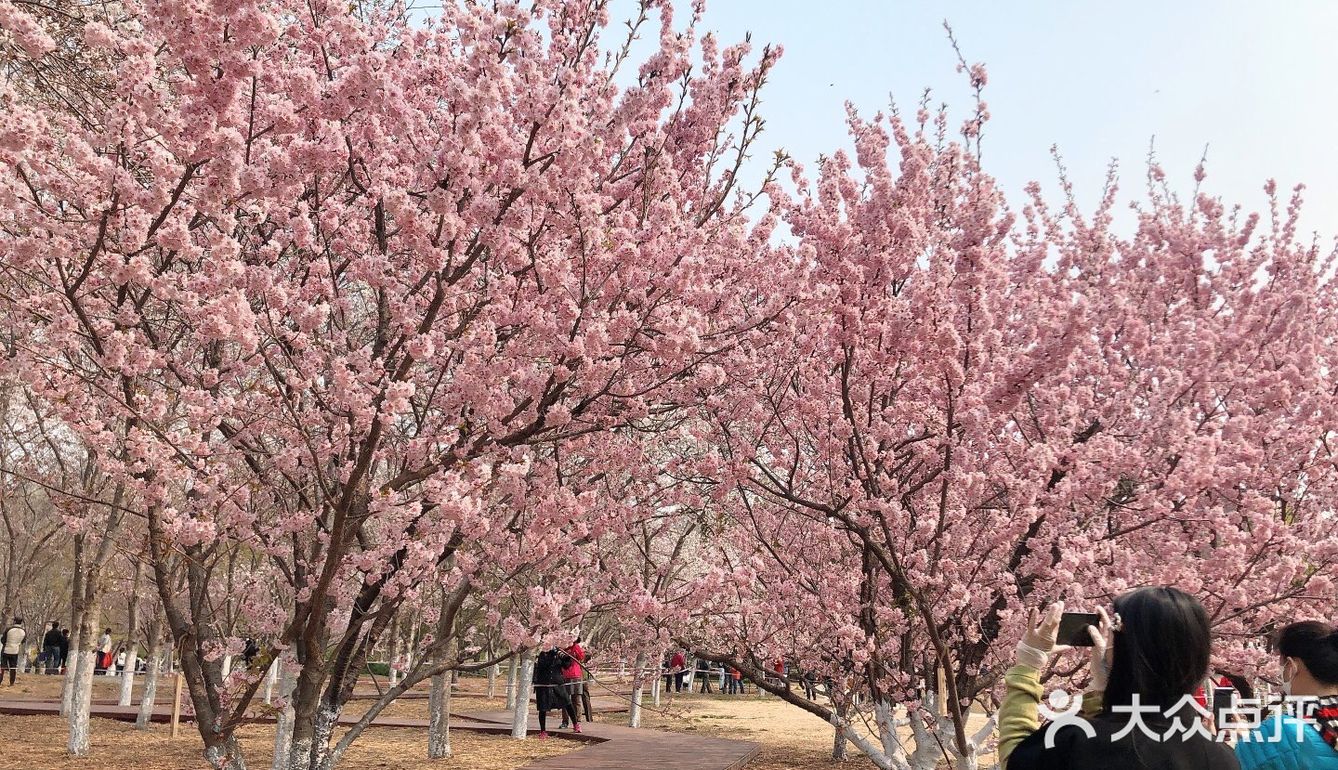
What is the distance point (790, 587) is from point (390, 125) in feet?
14.1

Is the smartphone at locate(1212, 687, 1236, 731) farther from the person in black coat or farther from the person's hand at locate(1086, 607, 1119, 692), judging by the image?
the person in black coat

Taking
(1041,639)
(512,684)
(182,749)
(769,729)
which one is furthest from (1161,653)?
(512,684)

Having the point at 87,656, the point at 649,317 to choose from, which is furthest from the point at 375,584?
the point at 87,656

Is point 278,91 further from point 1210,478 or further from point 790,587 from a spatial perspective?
point 1210,478

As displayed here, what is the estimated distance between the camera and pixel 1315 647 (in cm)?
276

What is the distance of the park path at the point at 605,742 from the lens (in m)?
11.2

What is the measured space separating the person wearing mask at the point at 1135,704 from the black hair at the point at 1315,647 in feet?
3.40

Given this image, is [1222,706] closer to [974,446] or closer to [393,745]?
[974,446]

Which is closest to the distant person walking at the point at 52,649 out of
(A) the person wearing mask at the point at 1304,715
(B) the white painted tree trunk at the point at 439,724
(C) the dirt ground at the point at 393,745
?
(C) the dirt ground at the point at 393,745

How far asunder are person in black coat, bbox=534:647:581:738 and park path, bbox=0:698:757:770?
0.28m

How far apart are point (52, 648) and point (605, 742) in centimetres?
2490

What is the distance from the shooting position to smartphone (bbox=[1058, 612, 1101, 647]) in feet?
6.86

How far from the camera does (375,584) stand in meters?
5.36

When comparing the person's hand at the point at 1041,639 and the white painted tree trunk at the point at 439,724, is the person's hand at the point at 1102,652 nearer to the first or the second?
the person's hand at the point at 1041,639
